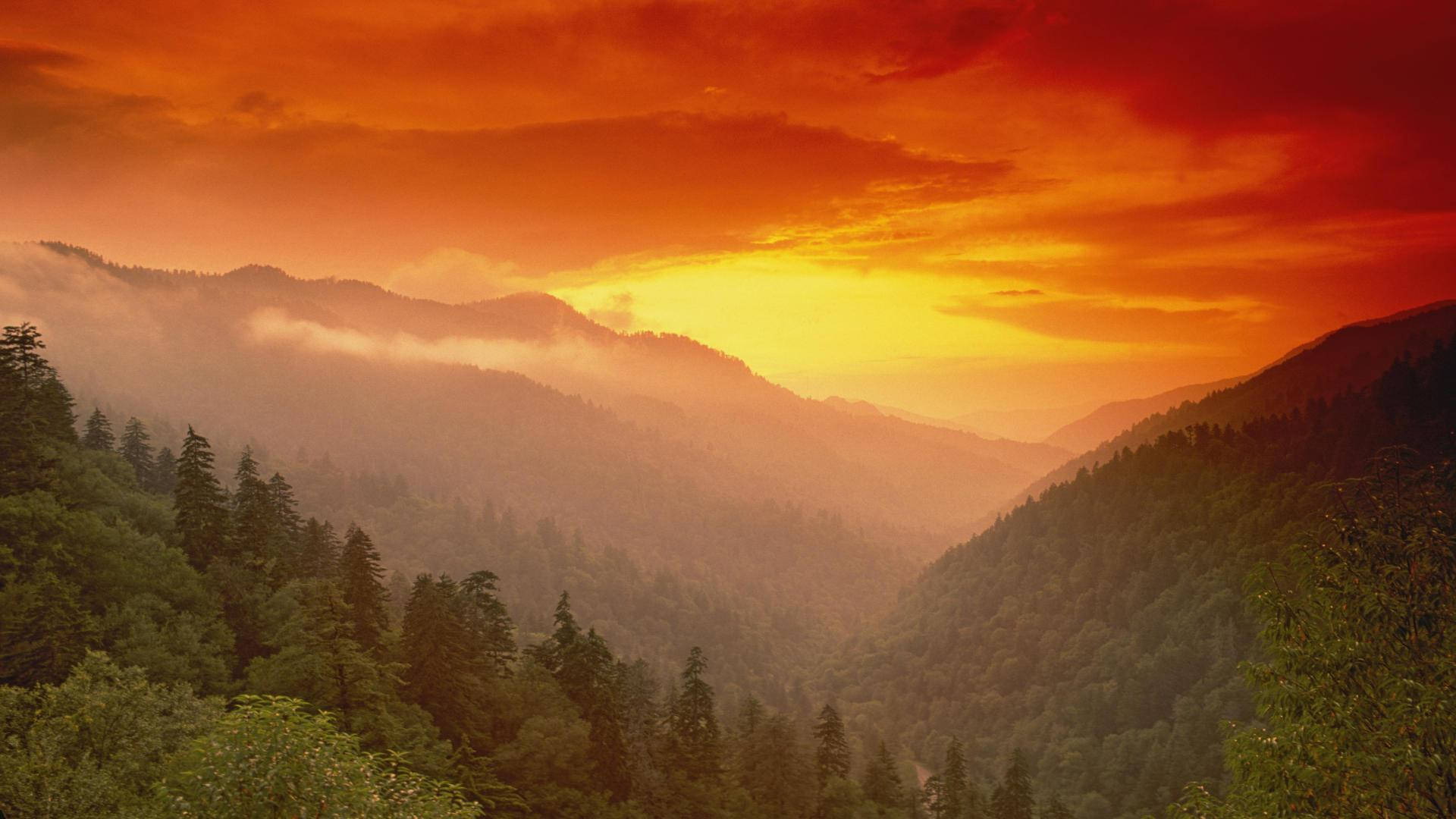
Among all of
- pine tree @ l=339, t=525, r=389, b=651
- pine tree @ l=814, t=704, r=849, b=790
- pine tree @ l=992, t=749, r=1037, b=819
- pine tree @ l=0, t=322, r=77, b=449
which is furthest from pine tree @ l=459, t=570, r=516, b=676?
pine tree @ l=992, t=749, r=1037, b=819

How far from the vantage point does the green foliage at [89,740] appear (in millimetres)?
21938

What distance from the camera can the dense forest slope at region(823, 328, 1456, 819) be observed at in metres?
131

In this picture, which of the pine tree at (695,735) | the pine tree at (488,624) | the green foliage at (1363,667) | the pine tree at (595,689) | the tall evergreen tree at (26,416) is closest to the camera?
the green foliage at (1363,667)

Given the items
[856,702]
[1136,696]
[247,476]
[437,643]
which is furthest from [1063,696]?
[247,476]

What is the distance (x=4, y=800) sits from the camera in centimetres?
2156

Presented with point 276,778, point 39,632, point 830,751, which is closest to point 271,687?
point 39,632

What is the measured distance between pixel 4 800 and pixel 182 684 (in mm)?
11913

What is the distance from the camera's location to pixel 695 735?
214 feet

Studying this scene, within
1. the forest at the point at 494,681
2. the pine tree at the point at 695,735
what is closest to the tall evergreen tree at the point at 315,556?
the forest at the point at 494,681

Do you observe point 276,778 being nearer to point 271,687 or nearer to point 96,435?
point 271,687

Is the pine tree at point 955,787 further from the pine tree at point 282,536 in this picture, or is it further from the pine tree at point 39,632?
the pine tree at point 39,632

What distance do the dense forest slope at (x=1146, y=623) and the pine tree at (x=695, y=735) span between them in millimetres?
94242

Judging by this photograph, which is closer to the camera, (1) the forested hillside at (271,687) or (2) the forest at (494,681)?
(2) the forest at (494,681)

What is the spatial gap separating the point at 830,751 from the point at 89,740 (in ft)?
239
